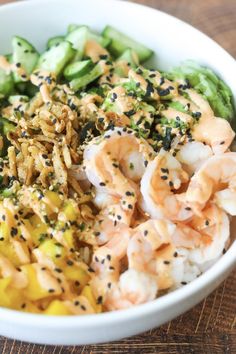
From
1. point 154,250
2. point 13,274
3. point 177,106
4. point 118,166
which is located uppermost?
point 177,106

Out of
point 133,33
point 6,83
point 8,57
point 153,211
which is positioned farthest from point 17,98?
point 153,211

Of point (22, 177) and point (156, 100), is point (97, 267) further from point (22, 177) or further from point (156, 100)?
point (156, 100)

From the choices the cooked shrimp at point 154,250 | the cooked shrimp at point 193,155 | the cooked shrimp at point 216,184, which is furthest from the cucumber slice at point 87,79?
the cooked shrimp at point 154,250

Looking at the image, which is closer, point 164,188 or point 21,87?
A: point 164,188

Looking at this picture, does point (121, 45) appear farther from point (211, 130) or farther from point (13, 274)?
point (13, 274)

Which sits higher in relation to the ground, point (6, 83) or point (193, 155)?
point (193, 155)

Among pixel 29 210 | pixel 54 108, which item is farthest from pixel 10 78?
pixel 29 210

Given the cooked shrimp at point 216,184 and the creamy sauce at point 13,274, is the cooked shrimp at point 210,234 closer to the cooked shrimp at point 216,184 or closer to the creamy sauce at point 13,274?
the cooked shrimp at point 216,184

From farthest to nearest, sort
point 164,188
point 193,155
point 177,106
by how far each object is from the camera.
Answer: point 177,106 → point 193,155 → point 164,188

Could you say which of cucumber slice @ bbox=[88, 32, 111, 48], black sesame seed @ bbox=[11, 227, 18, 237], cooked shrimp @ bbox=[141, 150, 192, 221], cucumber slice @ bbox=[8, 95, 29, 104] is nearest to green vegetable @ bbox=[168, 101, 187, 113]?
cooked shrimp @ bbox=[141, 150, 192, 221]
